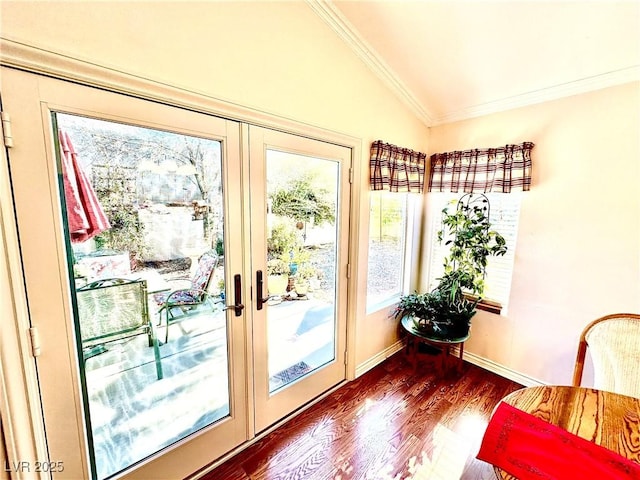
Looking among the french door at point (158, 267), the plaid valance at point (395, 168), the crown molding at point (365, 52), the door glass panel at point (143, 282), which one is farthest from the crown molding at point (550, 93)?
the door glass panel at point (143, 282)

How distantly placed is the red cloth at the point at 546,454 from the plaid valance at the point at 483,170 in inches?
68.1

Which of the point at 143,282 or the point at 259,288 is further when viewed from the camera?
the point at 259,288

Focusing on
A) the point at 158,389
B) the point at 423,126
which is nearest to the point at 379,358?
the point at 158,389

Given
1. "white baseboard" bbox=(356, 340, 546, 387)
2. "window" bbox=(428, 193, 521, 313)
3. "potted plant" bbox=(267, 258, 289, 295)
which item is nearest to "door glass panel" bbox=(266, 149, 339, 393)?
"potted plant" bbox=(267, 258, 289, 295)

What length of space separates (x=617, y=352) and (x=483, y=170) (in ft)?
4.91

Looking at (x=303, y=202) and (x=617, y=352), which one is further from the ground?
(x=303, y=202)

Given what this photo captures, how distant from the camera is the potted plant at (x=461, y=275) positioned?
2219mm

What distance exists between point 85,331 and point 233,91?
131 centimetres

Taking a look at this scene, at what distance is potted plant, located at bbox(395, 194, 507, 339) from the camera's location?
2.22m

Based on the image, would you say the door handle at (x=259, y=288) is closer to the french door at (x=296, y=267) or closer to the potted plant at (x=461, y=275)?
the french door at (x=296, y=267)

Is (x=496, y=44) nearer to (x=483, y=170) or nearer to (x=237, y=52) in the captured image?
(x=483, y=170)

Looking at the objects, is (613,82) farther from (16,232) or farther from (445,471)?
(16,232)

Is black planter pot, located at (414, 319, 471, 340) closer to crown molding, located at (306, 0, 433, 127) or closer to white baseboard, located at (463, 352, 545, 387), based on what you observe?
white baseboard, located at (463, 352, 545, 387)

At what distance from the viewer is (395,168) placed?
226 centimetres
